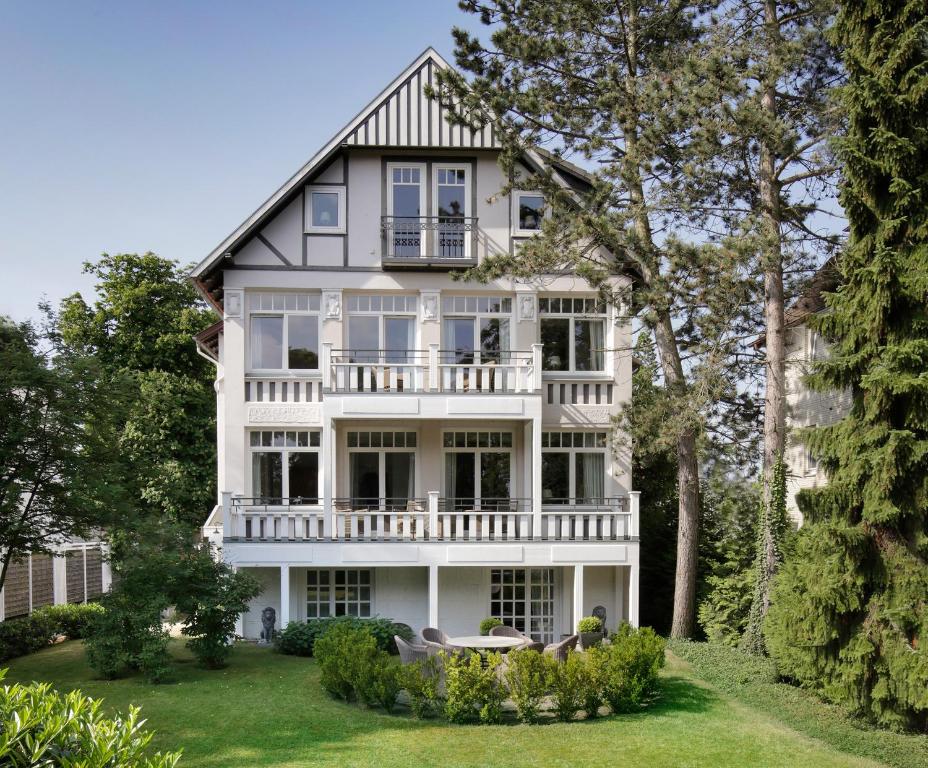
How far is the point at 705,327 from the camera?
18.4 m

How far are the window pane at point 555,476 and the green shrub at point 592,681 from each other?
8564 mm

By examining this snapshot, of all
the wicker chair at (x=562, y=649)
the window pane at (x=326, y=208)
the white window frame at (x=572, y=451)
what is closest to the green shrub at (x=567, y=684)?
the wicker chair at (x=562, y=649)

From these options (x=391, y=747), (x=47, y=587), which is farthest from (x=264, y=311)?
(x=391, y=747)

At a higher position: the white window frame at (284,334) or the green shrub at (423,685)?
the white window frame at (284,334)

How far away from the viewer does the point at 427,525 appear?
67.3 feet

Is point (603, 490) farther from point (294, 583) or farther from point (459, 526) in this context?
point (294, 583)

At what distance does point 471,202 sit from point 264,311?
566 cm

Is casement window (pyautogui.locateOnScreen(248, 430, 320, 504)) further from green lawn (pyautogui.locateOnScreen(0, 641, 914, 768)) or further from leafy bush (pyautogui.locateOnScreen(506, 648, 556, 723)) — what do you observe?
leafy bush (pyautogui.locateOnScreen(506, 648, 556, 723))

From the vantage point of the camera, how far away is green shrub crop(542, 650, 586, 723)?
523 inches

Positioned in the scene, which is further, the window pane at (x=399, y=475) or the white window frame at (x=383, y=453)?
the window pane at (x=399, y=475)

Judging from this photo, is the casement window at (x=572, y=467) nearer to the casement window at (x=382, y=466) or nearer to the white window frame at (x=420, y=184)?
the casement window at (x=382, y=466)

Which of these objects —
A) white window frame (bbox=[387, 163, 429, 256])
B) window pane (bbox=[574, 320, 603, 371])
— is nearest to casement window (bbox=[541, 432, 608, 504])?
window pane (bbox=[574, 320, 603, 371])

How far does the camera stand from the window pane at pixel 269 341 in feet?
71.4

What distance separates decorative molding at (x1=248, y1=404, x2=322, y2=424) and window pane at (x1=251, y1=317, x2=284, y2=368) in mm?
1085
